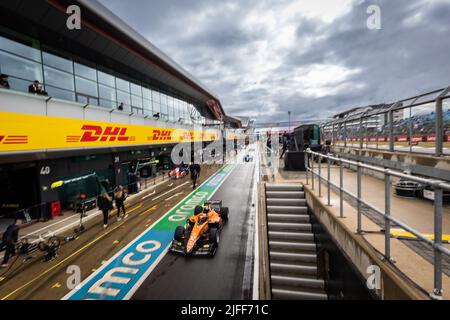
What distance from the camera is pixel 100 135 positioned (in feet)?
43.8

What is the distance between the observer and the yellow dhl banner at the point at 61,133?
841 cm

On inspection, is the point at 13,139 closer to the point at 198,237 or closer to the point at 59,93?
the point at 59,93

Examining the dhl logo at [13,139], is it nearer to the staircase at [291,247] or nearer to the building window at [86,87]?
the building window at [86,87]

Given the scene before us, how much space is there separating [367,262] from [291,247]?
14.3 feet

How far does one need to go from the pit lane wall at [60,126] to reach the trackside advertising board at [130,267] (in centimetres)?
603

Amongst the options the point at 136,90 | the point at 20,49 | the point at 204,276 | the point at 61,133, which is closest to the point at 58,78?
the point at 20,49

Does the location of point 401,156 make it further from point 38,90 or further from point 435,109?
point 38,90

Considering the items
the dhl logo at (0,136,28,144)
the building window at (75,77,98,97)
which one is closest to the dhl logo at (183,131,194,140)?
the building window at (75,77,98,97)

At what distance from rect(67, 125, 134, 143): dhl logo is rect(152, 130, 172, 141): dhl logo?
3.48 metres

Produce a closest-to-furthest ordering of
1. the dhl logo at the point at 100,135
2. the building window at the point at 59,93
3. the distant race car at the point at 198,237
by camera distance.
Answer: the distant race car at the point at 198,237, the dhl logo at the point at 100,135, the building window at the point at 59,93

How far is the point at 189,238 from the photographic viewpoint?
7559 mm

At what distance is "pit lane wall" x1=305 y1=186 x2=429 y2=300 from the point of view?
2610mm

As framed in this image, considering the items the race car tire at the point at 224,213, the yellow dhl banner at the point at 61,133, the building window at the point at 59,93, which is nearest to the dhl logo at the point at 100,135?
the yellow dhl banner at the point at 61,133
